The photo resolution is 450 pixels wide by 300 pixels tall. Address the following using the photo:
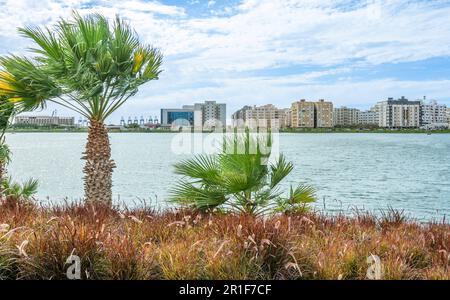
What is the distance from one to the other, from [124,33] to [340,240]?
227 inches

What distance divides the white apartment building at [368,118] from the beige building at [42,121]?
45741mm

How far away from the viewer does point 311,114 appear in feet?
166

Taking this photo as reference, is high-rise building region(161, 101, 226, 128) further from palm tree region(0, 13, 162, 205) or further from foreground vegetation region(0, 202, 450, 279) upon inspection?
foreground vegetation region(0, 202, 450, 279)

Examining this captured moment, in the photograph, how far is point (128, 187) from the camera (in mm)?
28594

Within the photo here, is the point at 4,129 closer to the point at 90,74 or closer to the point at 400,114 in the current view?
the point at 90,74

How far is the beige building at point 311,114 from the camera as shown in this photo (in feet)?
151

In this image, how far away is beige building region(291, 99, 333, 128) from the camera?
1807 inches

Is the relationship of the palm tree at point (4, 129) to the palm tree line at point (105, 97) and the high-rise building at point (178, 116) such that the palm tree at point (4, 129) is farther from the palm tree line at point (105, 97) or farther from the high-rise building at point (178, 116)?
the high-rise building at point (178, 116)

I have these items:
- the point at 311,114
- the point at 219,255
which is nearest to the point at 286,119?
the point at 311,114

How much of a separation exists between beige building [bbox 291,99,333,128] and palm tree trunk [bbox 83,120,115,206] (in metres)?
34.5

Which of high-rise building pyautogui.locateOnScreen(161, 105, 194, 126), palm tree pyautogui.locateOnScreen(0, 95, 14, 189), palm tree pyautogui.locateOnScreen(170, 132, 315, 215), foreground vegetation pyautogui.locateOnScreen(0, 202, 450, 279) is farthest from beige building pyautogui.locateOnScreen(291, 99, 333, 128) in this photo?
foreground vegetation pyautogui.locateOnScreen(0, 202, 450, 279)

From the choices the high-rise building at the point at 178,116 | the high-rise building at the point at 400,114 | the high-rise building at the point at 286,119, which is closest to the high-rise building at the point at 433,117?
the high-rise building at the point at 400,114
